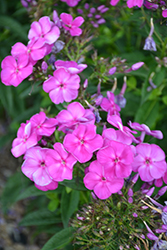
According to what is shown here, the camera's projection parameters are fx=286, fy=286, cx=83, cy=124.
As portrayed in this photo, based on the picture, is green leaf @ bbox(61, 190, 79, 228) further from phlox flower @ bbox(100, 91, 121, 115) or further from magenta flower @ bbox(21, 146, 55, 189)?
phlox flower @ bbox(100, 91, 121, 115)

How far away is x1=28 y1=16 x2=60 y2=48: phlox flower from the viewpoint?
1.19m

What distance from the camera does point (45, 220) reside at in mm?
1707

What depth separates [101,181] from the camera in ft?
3.43

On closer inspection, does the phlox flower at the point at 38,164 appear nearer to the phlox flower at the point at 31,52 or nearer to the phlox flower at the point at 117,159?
the phlox flower at the point at 117,159

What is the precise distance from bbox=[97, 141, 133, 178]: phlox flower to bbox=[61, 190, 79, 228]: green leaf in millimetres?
520

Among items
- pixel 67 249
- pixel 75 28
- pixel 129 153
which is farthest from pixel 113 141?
pixel 67 249

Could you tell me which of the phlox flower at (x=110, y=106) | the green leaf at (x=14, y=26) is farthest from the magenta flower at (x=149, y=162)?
the green leaf at (x=14, y=26)

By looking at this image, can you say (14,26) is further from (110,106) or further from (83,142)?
(83,142)

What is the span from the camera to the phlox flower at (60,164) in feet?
3.45

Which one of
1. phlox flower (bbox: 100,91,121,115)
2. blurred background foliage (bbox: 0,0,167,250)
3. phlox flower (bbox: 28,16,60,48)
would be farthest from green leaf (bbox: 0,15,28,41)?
phlox flower (bbox: 100,91,121,115)

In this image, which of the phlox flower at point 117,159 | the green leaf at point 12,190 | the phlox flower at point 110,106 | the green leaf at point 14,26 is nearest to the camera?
the phlox flower at point 117,159

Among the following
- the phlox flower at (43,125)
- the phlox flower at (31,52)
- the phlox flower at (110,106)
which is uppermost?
the phlox flower at (31,52)

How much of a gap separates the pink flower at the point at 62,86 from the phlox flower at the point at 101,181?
31cm

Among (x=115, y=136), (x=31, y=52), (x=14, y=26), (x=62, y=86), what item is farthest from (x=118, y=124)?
(x=14, y=26)
